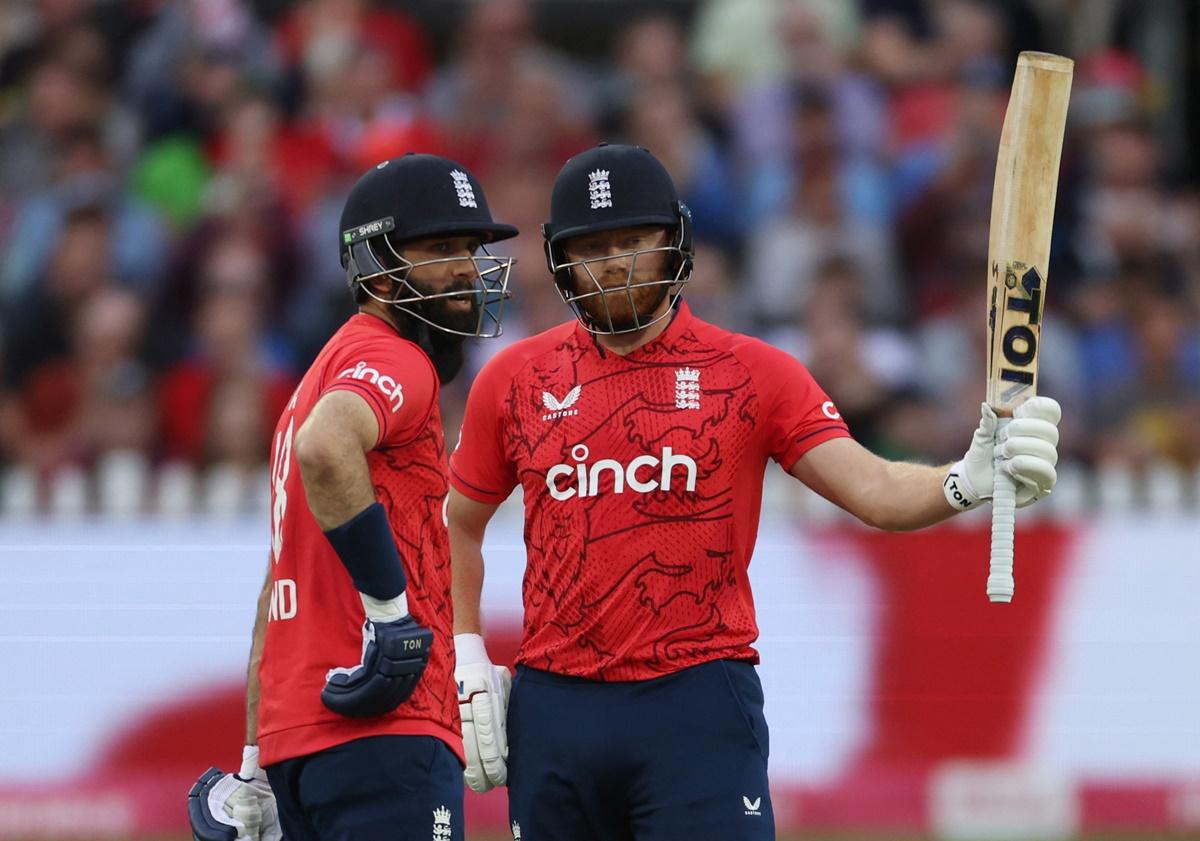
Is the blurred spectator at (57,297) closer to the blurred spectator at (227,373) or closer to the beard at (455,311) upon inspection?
the blurred spectator at (227,373)

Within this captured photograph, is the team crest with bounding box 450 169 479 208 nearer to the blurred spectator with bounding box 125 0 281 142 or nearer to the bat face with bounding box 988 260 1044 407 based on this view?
the bat face with bounding box 988 260 1044 407

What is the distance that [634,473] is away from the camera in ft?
16.5

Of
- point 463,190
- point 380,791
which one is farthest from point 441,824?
point 463,190

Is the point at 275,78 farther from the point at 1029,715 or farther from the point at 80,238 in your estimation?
the point at 1029,715

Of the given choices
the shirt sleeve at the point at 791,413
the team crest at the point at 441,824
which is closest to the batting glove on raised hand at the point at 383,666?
the team crest at the point at 441,824

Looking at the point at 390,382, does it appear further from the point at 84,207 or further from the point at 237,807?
the point at 84,207

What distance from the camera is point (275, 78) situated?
1145cm

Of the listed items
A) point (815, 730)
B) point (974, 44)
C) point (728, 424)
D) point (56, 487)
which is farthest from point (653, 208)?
point (974, 44)

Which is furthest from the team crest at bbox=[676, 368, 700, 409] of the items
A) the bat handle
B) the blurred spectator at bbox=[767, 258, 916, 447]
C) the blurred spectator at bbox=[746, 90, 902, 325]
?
the blurred spectator at bbox=[746, 90, 902, 325]

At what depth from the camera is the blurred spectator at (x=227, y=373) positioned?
380 inches

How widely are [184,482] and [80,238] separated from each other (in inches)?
87.0

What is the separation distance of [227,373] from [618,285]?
16.5ft

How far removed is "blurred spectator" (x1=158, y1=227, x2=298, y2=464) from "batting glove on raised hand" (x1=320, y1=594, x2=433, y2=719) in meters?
5.02

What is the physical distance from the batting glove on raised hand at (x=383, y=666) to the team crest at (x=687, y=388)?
0.92 m
